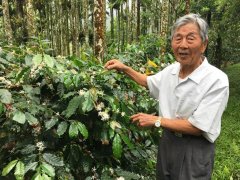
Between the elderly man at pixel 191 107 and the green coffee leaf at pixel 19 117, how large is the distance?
2.54 feet

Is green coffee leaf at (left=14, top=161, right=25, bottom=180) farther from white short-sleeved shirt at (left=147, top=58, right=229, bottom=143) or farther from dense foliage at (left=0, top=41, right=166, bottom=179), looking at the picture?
white short-sleeved shirt at (left=147, top=58, right=229, bottom=143)

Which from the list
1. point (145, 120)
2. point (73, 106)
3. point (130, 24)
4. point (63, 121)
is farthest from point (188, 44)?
point (130, 24)

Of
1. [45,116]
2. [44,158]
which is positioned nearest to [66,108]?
[45,116]

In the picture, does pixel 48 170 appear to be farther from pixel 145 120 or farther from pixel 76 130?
pixel 145 120

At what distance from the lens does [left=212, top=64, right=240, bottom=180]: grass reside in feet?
20.5

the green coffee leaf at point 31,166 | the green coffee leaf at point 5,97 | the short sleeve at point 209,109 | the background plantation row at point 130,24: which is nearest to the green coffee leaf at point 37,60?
the green coffee leaf at point 5,97

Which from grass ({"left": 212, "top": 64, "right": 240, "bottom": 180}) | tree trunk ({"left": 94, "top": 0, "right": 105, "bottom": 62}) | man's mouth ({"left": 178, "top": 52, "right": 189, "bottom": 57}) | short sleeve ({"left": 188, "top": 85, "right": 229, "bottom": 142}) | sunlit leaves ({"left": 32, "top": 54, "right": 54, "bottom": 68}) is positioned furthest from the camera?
grass ({"left": 212, "top": 64, "right": 240, "bottom": 180})

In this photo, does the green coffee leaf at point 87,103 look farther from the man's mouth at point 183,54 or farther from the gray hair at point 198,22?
the gray hair at point 198,22

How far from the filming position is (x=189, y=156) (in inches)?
93.4

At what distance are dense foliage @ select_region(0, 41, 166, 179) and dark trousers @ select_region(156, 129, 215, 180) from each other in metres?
0.33

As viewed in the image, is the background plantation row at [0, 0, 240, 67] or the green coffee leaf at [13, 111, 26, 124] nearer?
the green coffee leaf at [13, 111, 26, 124]

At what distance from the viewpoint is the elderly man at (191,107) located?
2256 mm

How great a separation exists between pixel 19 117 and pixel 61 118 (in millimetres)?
456

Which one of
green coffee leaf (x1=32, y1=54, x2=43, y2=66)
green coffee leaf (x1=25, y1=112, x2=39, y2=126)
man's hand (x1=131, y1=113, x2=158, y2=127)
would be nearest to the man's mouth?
man's hand (x1=131, y1=113, x2=158, y2=127)
